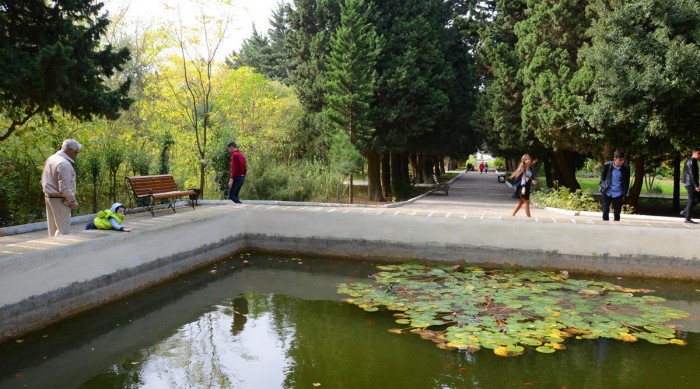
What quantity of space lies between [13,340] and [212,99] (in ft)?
79.8

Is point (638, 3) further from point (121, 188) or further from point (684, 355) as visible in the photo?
point (121, 188)

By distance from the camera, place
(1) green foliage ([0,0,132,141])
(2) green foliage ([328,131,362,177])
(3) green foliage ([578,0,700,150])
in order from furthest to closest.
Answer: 1. (2) green foliage ([328,131,362,177])
2. (3) green foliage ([578,0,700,150])
3. (1) green foliage ([0,0,132,141])

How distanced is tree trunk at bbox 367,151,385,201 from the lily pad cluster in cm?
1329

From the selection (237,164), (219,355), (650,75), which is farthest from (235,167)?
(650,75)

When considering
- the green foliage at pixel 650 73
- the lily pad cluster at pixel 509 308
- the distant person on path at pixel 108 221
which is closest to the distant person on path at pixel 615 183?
the lily pad cluster at pixel 509 308

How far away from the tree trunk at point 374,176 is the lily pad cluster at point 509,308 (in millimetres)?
13294

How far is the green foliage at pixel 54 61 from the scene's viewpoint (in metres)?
8.98

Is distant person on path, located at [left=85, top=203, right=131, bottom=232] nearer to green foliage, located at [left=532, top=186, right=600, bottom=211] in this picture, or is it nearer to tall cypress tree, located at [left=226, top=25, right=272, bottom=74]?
green foliage, located at [left=532, top=186, right=600, bottom=211]

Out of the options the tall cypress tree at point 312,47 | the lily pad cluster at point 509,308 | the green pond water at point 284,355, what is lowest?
the green pond water at point 284,355

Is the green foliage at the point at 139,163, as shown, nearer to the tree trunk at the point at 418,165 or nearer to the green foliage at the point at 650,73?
the green foliage at the point at 650,73

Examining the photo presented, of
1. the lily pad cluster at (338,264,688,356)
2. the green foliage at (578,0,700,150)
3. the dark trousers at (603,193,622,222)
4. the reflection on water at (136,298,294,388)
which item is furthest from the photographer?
the green foliage at (578,0,700,150)

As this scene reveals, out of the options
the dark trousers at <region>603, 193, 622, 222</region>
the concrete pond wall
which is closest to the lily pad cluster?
the concrete pond wall

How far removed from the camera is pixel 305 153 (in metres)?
30.3

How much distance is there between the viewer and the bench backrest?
35.1 feet
